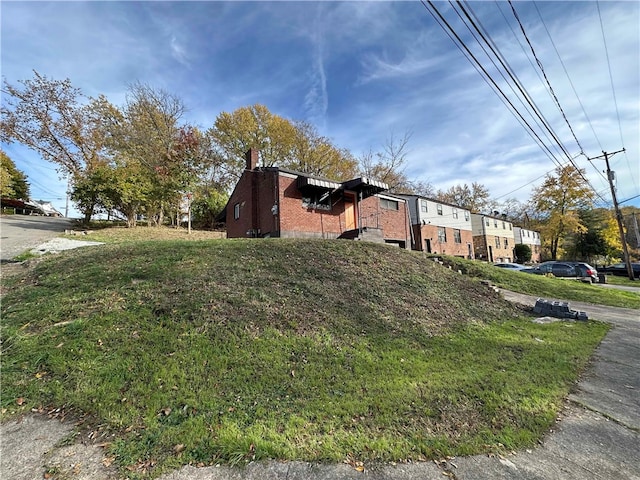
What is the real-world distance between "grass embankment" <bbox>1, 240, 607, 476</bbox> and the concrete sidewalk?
14cm

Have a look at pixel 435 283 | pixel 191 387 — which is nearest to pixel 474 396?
pixel 191 387

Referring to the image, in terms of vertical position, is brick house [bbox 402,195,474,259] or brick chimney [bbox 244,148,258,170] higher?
brick chimney [bbox 244,148,258,170]

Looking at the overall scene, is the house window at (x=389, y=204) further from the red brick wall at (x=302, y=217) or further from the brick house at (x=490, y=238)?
the brick house at (x=490, y=238)

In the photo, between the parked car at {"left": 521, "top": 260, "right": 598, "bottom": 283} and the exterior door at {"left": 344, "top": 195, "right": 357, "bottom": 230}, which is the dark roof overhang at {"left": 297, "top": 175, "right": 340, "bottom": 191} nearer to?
the exterior door at {"left": 344, "top": 195, "right": 357, "bottom": 230}

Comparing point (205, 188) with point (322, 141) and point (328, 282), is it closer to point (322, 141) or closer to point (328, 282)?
point (322, 141)

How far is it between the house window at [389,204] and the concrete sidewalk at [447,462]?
57.3 feet

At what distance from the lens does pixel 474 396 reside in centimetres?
391

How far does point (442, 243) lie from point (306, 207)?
754 inches

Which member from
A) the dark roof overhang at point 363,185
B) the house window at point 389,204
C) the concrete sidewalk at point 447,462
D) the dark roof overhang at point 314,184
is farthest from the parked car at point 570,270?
the concrete sidewalk at point 447,462

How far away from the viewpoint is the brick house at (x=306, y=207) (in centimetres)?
1551

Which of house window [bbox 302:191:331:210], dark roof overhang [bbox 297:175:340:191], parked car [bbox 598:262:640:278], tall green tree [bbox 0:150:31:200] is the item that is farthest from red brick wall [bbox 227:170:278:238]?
tall green tree [bbox 0:150:31:200]

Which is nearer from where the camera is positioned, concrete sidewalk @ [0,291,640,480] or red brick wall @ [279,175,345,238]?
concrete sidewalk @ [0,291,640,480]

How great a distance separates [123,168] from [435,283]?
72.8ft

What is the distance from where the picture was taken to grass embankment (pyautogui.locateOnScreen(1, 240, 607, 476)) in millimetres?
3002
